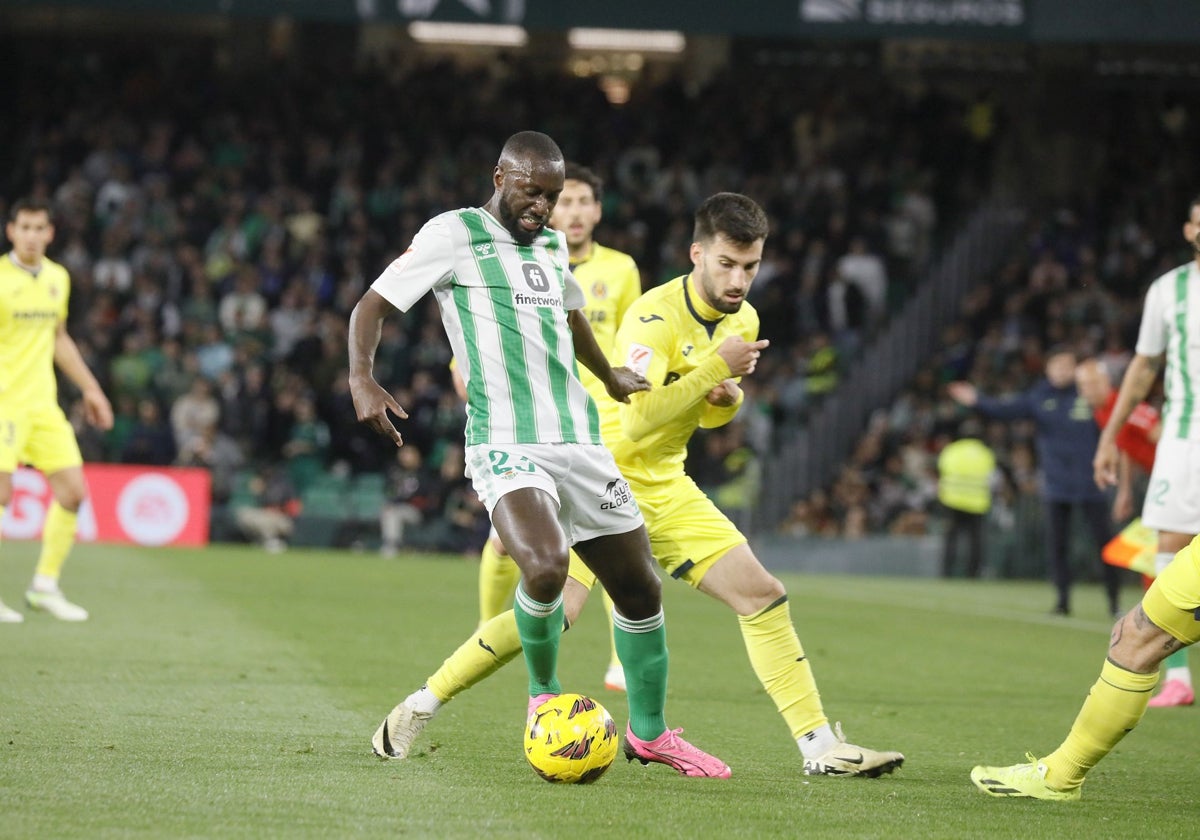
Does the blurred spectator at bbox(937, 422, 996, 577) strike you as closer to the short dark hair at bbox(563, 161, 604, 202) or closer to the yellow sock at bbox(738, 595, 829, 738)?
the short dark hair at bbox(563, 161, 604, 202)

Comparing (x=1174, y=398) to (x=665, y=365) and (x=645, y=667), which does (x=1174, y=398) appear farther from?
(x=645, y=667)

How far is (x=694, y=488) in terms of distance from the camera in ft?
20.4

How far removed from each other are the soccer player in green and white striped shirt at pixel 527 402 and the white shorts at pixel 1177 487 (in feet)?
10.2

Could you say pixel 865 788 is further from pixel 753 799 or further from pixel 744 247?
pixel 744 247

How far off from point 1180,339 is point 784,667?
10.1 feet

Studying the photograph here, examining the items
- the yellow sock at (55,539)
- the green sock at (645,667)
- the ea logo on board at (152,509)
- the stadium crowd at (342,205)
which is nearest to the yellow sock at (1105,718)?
the green sock at (645,667)

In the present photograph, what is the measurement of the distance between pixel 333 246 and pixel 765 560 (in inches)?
323

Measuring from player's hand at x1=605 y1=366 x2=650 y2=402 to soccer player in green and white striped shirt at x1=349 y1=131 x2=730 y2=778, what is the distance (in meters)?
0.18

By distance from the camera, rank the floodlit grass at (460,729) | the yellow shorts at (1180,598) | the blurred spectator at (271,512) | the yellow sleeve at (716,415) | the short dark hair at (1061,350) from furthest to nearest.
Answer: the short dark hair at (1061,350), the blurred spectator at (271,512), the yellow sleeve at (716,415), the yellow shorts at (1180,598), the floodlit grass at (460,729)

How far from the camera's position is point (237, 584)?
1380cm

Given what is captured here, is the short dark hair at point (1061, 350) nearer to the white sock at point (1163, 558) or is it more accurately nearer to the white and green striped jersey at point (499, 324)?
A: the white sock at point (1163, 558)

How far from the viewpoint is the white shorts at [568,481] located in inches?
211

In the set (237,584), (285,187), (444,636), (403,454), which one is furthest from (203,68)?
(444,636)

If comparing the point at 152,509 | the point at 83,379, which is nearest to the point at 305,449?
the point at 152,509
